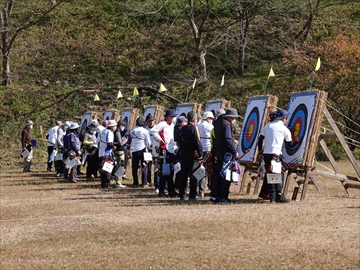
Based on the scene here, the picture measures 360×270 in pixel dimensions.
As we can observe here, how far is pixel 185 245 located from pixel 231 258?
4.02ft

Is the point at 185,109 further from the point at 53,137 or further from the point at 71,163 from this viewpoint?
the point at 53,137

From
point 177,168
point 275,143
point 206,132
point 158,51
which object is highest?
point 158,51

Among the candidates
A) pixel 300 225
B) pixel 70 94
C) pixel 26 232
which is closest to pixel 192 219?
pixel 300 225

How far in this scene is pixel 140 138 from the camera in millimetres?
22625

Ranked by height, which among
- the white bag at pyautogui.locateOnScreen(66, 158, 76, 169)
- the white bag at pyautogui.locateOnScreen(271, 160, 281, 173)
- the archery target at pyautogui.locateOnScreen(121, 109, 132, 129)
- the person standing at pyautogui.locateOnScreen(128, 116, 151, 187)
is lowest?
the white bag at pyautogui.locateOnScreen(66, 158, 76, 169)

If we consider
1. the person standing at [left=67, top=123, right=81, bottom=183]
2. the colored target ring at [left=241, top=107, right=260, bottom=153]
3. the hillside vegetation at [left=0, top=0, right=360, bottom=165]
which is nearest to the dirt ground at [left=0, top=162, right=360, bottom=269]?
the colored target ring at [left=241, top=107, right=260, bottom=153]

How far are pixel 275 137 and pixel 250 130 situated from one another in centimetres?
365

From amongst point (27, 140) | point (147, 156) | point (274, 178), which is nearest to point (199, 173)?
point (274, 178)

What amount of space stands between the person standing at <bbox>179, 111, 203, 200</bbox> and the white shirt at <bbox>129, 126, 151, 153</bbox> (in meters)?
4.40

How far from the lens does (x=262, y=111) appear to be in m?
20.1

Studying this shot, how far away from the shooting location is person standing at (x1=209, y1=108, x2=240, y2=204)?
56.9 feet

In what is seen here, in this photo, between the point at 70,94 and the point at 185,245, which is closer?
the point at 185,245

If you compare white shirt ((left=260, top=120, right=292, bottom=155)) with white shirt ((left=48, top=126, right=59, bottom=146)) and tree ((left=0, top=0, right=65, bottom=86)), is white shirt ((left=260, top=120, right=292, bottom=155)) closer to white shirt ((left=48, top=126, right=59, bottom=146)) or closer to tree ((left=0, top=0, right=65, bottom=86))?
white shirt ((left=48, top=126, right=59, bottom=146))

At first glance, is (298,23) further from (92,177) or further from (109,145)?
(109,145)
